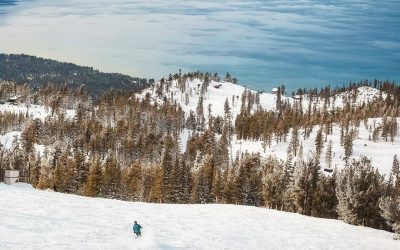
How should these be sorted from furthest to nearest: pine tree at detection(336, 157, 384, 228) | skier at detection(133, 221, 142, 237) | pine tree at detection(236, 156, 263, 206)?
pine tree at detection(236, 156, 263, 206), pine tree at detection(336, 157, 384, 228), skier at detection(133, 221, 142, 237)

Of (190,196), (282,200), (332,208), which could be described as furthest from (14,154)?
(332,208)

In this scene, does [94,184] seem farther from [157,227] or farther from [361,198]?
[157,227]

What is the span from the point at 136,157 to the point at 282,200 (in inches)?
4343

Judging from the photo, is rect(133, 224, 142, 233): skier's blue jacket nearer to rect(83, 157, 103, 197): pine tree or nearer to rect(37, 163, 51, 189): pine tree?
rect(83, 157, 103, 197): pine tree

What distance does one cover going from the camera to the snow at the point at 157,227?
122 ft

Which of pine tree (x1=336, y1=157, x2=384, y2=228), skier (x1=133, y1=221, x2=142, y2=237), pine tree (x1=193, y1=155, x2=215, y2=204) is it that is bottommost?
pine tree (x1=193, y1=155, x2=215, y2=204)

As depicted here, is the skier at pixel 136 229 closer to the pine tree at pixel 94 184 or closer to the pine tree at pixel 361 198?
the pine tree at pixel 361 198

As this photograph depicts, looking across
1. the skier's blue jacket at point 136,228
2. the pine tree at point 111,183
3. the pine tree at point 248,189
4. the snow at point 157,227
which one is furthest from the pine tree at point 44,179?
the skier's blue jacket at point 136,228

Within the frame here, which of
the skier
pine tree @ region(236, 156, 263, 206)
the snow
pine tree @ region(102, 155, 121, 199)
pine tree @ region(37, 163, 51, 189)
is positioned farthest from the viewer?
pine tree @ region(102, 155, 121, 199)

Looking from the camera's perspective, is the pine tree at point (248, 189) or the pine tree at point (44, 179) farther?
the pine tree at point (44, 179)

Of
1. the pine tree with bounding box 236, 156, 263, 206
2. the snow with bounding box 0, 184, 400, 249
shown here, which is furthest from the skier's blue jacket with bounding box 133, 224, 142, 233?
the pine tree with bounding box 236, 156, 263, 206

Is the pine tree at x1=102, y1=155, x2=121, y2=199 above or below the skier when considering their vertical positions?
below

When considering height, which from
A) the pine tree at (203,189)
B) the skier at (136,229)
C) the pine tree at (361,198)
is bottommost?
the pine tree at (203,189)

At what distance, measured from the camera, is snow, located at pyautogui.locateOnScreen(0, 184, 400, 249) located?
3722cm
